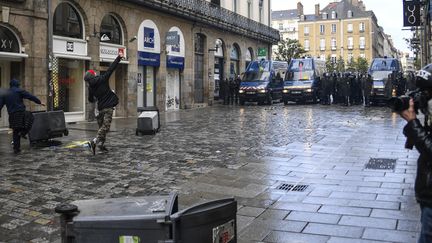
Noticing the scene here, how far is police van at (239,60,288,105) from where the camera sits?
32.0 metres

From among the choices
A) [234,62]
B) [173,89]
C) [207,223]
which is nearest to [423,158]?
[207,223]

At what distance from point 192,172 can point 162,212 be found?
5.90 m

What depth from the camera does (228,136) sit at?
46.3 feet

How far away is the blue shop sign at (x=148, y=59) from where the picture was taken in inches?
963

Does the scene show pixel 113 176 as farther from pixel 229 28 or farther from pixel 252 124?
pixel 229 28

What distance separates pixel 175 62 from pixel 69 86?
8.54 meters

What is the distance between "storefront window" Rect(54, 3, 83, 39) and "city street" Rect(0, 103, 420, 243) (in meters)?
6.90

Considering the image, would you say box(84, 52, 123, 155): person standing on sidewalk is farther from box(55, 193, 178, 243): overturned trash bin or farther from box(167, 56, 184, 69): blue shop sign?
box(167, 56, 184, 69): blue shop sign

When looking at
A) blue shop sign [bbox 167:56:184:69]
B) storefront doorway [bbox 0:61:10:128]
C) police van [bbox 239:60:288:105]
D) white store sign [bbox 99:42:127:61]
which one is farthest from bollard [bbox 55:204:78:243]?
police van [bbox 239:60:288:105]

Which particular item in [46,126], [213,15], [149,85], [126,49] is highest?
[213,15]

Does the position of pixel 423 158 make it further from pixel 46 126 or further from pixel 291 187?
pixel 46 126

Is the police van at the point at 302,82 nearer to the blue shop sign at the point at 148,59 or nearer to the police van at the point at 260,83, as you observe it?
the police van at the point at 260,83

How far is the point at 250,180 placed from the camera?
800 cm

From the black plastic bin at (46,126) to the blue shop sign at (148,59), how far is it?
1210 centimetres
